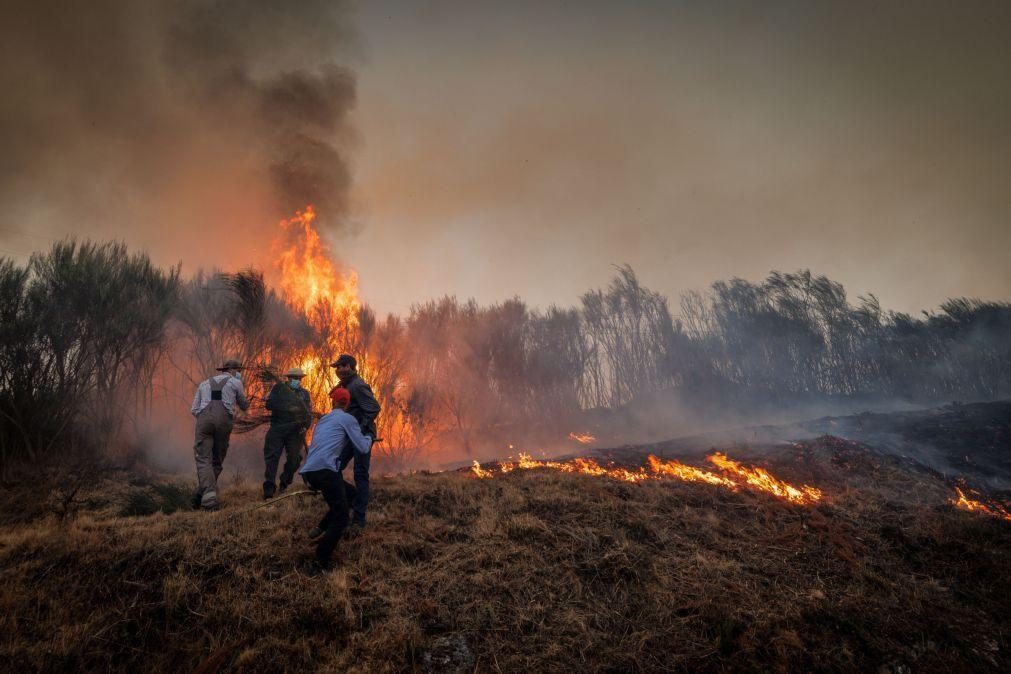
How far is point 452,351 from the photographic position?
2694 centimetres

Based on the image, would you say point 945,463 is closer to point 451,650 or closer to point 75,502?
point 451,650

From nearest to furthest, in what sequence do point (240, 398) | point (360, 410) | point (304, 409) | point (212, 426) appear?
1. point (360, 410)
2. point (212, 426)
3. point (240, 398)
4. point (304, 409)

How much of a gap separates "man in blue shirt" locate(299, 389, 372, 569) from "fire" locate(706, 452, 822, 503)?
25.9ft

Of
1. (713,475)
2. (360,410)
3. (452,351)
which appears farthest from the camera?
(452,351)

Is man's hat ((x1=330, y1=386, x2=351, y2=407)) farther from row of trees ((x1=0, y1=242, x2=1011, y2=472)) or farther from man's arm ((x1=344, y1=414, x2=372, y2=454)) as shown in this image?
row of trees ((x1=0, y1=242, x2=1011, y2=472))

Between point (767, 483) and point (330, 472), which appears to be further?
point (767, 483)

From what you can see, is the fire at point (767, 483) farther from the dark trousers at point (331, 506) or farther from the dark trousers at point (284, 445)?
the dark trousers at point (284, 445)

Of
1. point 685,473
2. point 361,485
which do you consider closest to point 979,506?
point 685,473

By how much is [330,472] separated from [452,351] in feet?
74.4

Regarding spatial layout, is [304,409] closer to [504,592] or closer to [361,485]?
[361,485]

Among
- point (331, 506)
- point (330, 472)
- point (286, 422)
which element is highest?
point (286, 422)

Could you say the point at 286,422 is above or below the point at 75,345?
below

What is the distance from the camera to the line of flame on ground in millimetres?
8406

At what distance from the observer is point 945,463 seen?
12008mm
